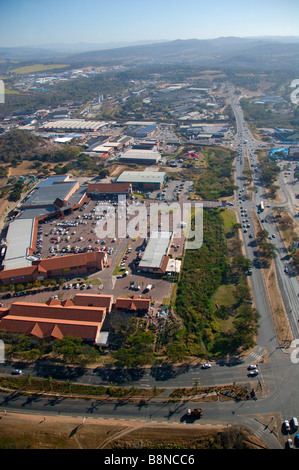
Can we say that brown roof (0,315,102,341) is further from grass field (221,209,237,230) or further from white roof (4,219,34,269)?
grass field (221,209,237,230)

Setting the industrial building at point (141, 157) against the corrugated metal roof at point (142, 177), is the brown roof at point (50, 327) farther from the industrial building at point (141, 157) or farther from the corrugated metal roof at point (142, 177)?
the industrial building at point (141, 157)

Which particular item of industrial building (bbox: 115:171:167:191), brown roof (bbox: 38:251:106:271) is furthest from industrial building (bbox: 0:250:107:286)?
industrial building (bbox: 115:171:167:191)

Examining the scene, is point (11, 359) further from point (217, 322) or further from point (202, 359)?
point (217, 322)

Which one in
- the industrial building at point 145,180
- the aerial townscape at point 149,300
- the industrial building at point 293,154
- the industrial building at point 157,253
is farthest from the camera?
the industrial building at point 293,154

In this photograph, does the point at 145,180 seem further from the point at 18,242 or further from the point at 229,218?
the point at 18,242

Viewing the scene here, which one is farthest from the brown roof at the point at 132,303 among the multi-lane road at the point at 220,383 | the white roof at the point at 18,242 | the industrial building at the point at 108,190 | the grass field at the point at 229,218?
the industrial building at the point at 108,190

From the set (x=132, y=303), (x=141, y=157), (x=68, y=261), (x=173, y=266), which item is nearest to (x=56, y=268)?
(x=68, y=261)

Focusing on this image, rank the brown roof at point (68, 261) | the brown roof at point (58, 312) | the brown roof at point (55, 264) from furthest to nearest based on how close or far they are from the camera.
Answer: the brown roof at point (68, 261) → the brown roof at point (55, 264) → the brown roof at point (58, 312)

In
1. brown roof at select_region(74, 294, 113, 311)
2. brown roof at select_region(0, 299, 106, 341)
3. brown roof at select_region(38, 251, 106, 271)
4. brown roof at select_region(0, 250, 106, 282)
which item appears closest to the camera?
brown roof at select_region(0, 299, 106, 341)
